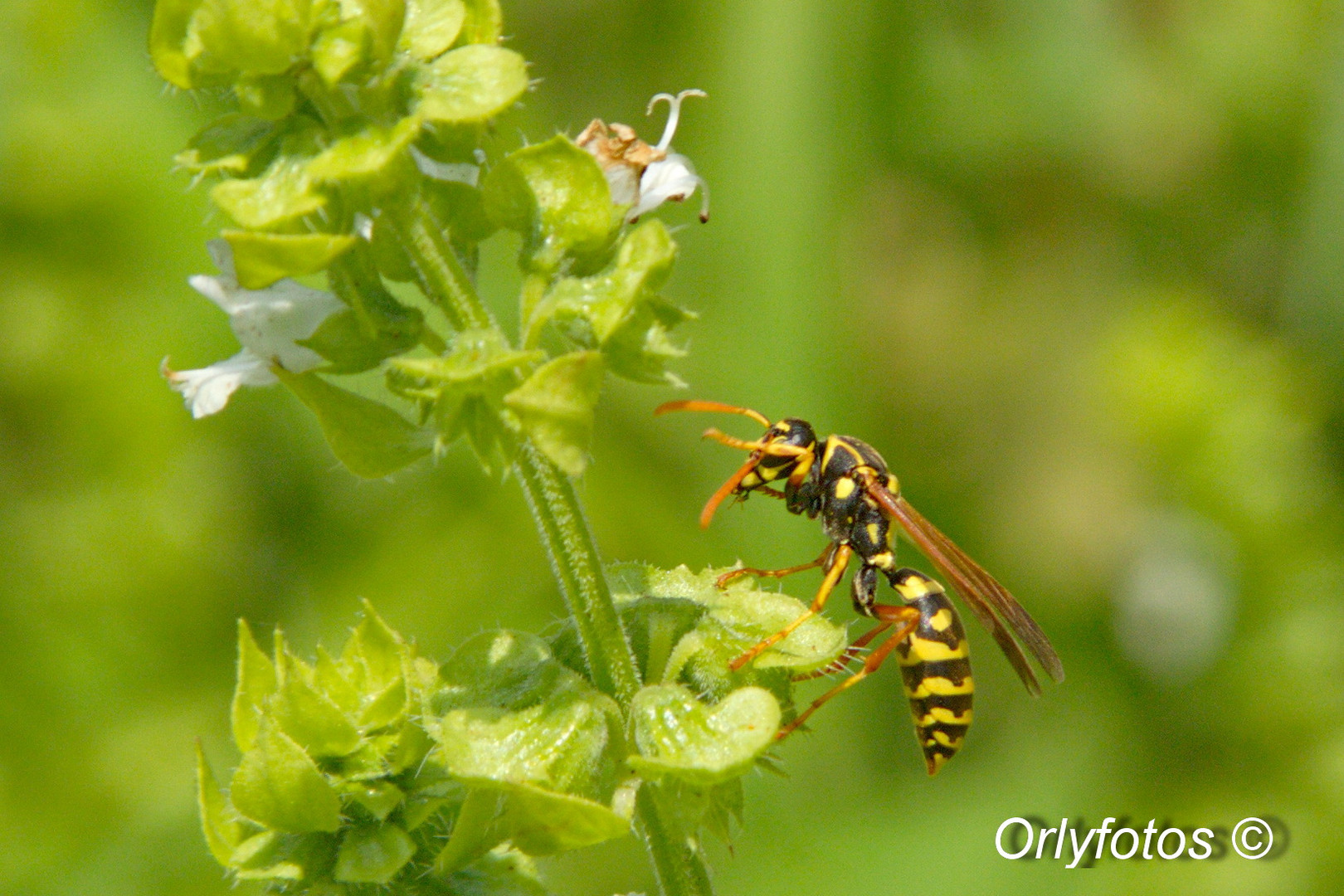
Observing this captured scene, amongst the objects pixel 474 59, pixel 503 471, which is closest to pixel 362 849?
pixel 503 471

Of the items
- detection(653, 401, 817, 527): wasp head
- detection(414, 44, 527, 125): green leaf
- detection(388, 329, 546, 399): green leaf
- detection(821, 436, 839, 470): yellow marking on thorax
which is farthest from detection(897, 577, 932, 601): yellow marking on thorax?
detection(414, 44, 527, 125): green leaf

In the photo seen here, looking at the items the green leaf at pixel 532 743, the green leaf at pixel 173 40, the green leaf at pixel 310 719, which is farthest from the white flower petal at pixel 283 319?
the green leaf at pixel 532 743

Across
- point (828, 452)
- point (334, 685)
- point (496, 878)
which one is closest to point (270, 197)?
point (334, 685)

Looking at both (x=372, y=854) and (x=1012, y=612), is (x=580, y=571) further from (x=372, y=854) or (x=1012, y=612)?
(x=1012, y=612)

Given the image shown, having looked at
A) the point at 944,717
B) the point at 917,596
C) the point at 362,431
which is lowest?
the point at 944,717

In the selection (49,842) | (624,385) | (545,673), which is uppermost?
(545,673)

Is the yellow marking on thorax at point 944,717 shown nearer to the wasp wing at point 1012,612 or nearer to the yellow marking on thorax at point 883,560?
the wasp wing at point 1012,612

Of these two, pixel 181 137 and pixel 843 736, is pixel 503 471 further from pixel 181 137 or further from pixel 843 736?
pixel 181 137
